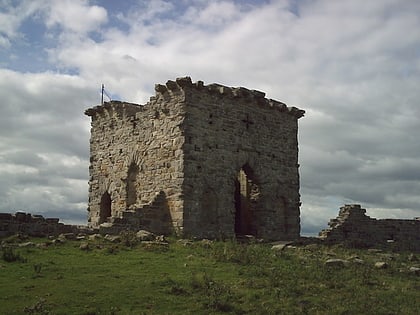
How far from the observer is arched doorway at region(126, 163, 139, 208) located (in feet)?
75.6

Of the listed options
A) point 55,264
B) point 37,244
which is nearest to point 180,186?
point 37,244

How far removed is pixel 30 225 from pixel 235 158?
8.42 meters

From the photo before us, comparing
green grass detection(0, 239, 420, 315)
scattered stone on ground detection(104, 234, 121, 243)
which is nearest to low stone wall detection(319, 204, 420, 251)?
green grass detection(0, 239, 420, 315)

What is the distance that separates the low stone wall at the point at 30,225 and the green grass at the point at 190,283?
1590 mm

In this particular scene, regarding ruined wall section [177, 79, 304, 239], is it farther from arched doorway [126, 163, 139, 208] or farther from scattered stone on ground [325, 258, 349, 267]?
scattered stone on ground [325, 258, 349, 267]

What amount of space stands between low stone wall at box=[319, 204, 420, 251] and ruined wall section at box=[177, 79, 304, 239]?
2.12 metres

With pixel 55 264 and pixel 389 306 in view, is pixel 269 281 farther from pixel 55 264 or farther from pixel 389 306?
pixel 55 264

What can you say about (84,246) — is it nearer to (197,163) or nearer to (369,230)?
(197,163)

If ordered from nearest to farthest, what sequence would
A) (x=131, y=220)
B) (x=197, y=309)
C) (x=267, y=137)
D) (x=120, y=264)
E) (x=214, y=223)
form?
1. (x=197, y=309)
2. (x=120, y=264)
3. (x=131, y=220)
4. (x=214, y=223)
5. (x=267, y=137)

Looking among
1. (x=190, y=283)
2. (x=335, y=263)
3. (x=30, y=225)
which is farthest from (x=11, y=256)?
(x=335, y=263)

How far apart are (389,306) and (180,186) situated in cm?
1025

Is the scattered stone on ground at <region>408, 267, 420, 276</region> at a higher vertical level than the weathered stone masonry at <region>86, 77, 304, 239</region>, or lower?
lower

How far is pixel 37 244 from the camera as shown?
50.5 ft

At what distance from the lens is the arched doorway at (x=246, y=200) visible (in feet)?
76.7
